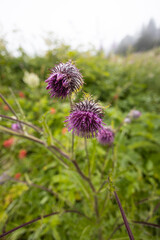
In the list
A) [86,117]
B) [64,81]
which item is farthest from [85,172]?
[64,81]

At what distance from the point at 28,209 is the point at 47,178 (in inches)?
24.4

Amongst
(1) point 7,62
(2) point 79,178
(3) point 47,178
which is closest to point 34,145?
(3) point 47,178

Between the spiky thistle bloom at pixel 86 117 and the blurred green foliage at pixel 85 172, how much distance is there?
10 centimetres

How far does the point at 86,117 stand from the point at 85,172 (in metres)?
0.85

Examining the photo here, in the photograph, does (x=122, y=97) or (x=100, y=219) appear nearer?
(x=100, y=219)

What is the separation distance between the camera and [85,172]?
5.06ft

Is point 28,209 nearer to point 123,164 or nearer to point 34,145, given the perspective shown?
point 34,145

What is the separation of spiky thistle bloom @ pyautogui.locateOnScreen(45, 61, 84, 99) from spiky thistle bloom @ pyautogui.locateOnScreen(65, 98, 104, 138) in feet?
0.49

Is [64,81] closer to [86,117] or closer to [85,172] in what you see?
[86,117]

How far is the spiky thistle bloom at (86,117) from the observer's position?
1.03 metres

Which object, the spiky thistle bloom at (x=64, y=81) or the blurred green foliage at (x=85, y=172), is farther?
the blurred green foliage at (x=85, y=172)

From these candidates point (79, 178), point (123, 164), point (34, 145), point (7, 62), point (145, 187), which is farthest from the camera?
point (7, 62)

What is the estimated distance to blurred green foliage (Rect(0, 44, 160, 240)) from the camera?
1.64 m

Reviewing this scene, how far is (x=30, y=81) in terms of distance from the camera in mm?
3711
